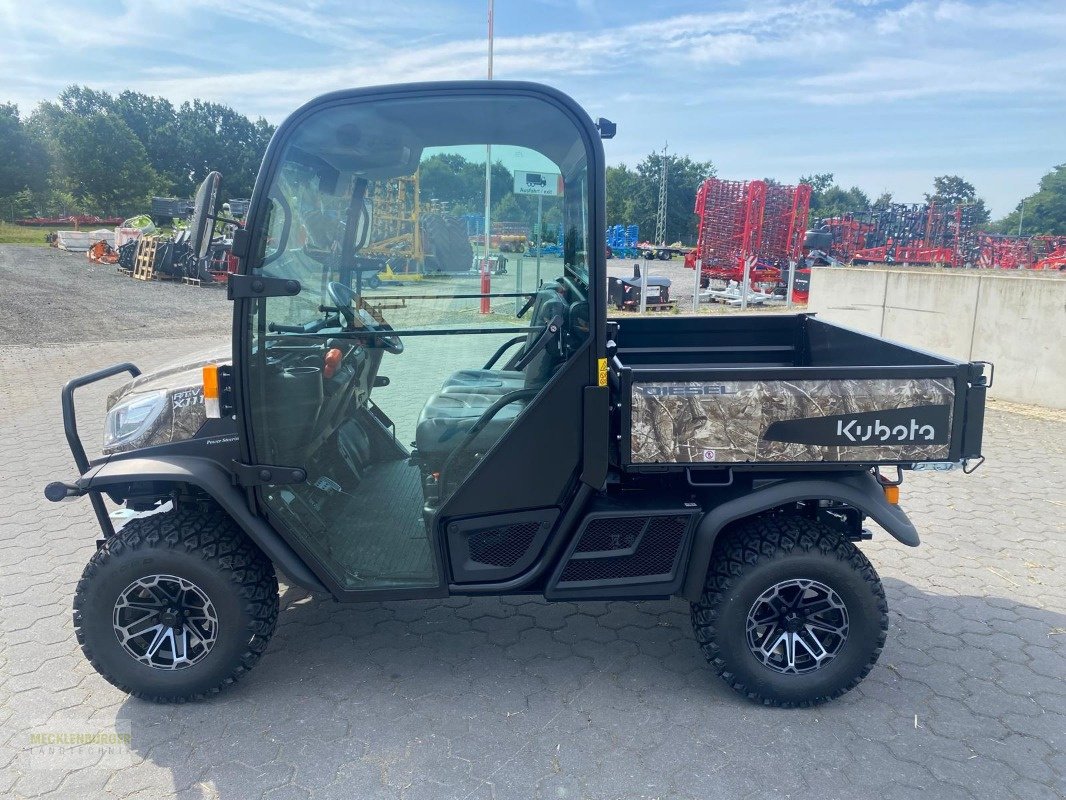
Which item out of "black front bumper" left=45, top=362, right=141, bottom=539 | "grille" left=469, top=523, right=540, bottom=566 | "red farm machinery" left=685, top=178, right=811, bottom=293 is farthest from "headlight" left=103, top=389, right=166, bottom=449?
"red farm machinery" left=685, top=178, right=811, bottom=293

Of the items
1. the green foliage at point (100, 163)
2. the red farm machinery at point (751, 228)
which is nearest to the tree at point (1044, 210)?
the red farm machinery at point (751, 228)

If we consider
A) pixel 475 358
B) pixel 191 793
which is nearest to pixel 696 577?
pixel 475 358

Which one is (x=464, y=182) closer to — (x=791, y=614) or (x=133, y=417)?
(x=133, y=417)

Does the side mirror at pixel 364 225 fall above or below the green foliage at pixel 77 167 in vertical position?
below

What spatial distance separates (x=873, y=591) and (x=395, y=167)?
250cm

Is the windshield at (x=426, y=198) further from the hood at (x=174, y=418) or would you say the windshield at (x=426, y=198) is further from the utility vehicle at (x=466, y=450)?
the hood at (x=174, y=418)

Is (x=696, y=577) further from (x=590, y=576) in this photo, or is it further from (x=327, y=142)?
(x=327, y=142)

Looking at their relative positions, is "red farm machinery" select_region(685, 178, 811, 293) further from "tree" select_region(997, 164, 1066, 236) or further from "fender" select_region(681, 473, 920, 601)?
"tree" select_region(997, 164, 1066, 236)

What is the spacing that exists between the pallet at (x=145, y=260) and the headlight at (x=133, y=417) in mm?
21441


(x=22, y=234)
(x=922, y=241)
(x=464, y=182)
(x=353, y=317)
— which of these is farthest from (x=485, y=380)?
(x=22, y=234)

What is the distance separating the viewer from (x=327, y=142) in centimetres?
283

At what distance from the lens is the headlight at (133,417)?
9.79 feet

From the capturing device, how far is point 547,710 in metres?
2.97

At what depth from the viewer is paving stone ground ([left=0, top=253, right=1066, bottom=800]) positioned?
101 inches
